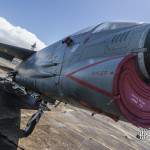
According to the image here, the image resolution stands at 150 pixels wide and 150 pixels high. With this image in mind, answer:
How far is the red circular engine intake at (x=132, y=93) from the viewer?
181 inches

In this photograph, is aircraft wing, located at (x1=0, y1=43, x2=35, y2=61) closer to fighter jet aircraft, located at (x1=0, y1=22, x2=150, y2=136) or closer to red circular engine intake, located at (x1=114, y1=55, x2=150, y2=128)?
fighter jet aircraft, located at (x1=0, y1=22, x2=150, y2=136)

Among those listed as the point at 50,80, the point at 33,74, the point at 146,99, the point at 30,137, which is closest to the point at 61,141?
the point at 30,137

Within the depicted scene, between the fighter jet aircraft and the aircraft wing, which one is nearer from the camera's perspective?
the fighter jet aircraft

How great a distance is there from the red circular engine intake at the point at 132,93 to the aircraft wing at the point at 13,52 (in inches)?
368

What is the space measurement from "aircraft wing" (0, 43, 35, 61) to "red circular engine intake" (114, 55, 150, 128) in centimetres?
935

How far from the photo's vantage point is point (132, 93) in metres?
4.80

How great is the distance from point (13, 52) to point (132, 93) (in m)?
11.5

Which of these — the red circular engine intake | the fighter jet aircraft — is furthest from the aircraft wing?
the red circular engine intake

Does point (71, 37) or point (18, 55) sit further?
point (18, 55)

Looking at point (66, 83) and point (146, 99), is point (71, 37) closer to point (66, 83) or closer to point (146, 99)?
point (66, 83)

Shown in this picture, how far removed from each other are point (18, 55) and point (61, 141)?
6072mm

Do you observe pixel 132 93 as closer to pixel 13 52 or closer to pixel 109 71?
pixel 109 71

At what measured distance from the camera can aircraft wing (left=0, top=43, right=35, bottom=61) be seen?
13881mm

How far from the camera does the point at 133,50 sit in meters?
4.82
